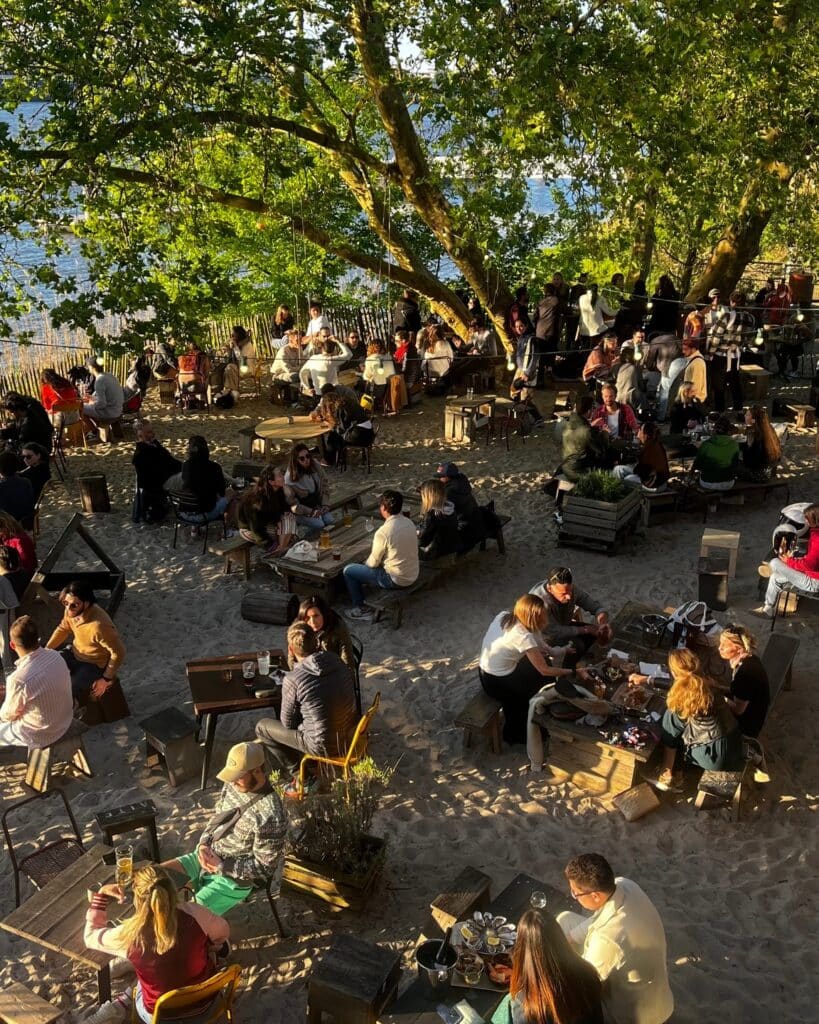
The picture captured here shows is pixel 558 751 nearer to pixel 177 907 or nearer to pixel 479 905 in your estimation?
pixel 479 905

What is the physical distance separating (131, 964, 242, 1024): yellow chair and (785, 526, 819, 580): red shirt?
6.06 meters

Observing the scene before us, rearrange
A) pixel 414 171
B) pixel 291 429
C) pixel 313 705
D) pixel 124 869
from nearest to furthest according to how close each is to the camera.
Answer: pixel 124 869 → pixel 313 705 → pixel 291 429 → pixel 414 171

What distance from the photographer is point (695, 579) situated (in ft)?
32.0

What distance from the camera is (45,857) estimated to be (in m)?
6.06

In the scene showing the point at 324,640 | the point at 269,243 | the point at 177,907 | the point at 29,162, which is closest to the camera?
the point at 177,907

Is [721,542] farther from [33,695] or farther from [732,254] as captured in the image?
[732,254]

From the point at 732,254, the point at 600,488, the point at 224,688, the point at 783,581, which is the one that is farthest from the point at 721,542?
the point at 732,254

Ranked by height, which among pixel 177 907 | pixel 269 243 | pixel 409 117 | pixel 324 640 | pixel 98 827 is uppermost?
pixel 409 117

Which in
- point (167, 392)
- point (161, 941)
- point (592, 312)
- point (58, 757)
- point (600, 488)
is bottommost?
point (58, 757)

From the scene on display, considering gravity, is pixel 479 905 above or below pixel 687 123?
below

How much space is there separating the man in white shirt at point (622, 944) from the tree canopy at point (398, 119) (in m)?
8.52

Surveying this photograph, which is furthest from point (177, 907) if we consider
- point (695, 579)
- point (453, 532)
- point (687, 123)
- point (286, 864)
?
point (687, 123)

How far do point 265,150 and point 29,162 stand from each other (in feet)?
10.3

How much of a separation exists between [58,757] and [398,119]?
10984 millimetres
